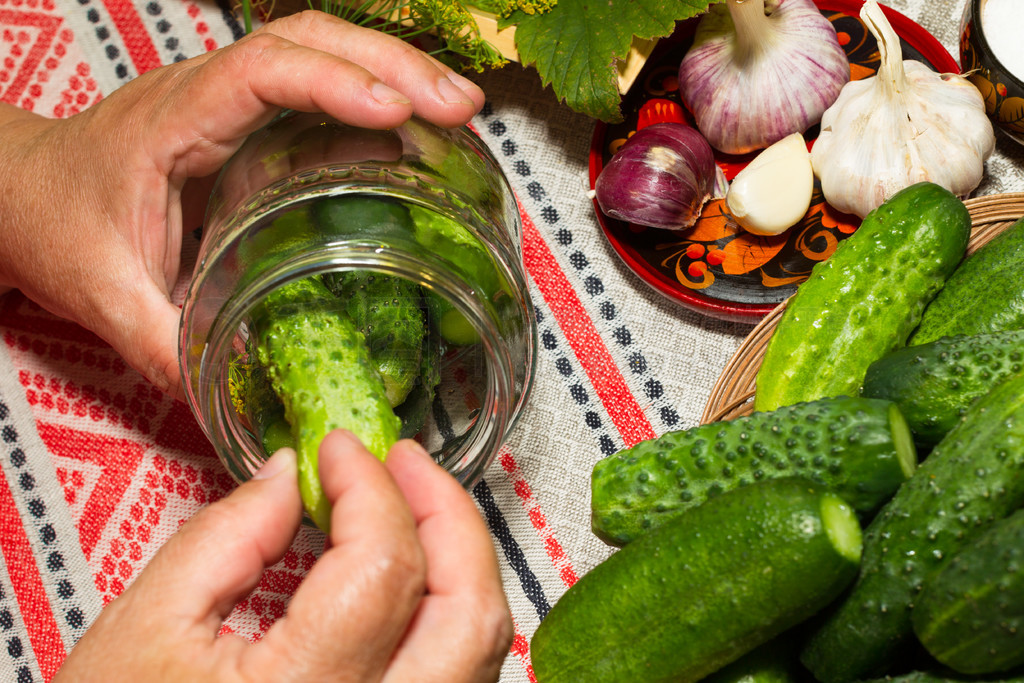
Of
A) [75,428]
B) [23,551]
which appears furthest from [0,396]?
[23,551]

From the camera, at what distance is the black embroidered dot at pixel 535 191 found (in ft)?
4.02

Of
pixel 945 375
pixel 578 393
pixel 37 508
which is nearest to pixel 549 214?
pixel 578 393

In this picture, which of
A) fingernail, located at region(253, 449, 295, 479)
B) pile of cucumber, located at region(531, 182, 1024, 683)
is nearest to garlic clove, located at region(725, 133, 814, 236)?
pile of cucumber, located at region(531, 182, 1024, 683)

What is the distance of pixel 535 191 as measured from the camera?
1.23m

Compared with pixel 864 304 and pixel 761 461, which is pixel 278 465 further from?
pixel 864 304

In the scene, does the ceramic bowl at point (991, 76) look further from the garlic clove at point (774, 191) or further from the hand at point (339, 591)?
the hand at point (339, 591)

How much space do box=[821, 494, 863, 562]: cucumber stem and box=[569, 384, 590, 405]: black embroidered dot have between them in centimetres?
47

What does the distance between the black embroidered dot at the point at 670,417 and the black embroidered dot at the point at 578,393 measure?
0.36ft

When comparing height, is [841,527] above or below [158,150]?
below

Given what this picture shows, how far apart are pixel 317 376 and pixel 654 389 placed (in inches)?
22.9

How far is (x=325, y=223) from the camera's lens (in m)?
0.74

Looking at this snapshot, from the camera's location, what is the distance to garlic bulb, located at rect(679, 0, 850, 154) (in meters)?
1.10

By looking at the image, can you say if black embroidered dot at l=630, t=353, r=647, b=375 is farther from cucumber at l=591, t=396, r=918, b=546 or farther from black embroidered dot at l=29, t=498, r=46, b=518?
black embroidered dot at l=29, t=498, r=46, b=518

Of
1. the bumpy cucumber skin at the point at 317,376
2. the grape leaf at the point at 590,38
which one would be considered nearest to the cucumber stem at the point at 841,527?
the bumpy cucumber skin at the point at 317,376
